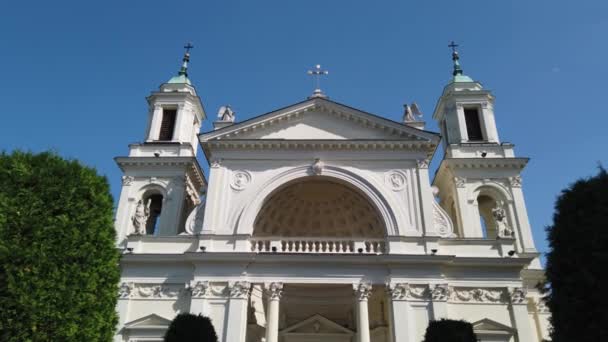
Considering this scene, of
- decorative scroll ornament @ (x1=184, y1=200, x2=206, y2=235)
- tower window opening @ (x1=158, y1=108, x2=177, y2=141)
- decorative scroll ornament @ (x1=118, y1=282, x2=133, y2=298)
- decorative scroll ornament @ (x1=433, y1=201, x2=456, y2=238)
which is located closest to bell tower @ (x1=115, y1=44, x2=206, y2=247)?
tower window opening @ (x1=158, y1=108, x2=177, y2=141)

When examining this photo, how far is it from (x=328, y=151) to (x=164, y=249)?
365 inches

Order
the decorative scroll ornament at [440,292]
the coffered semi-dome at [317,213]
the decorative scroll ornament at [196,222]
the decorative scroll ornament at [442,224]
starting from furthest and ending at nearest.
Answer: the coffered semi-dome at [317,213] < the decorative scroll ornament at [196,222] < the decorative scroll ornament at [442,224] < the decorative scroll ornament at [440,292]

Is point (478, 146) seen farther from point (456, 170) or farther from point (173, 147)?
point (173, 147)

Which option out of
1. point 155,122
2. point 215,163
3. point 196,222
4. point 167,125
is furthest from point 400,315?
point 155,122

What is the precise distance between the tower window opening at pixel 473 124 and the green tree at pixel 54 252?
869 inches

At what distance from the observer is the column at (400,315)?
61.2 feet

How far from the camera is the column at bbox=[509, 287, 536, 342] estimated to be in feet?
62.6

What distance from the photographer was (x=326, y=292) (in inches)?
954

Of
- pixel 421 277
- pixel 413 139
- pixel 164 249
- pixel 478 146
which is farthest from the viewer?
pixel 478 146

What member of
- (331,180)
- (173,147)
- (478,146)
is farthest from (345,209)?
(173,147)

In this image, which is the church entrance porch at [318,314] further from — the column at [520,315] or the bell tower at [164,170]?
the bell tower at [164,170]

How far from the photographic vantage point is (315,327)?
2319 centimetres

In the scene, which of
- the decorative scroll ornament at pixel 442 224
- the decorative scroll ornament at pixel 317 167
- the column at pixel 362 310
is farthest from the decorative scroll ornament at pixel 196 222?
the decorative scroll ornament at pixel 442 224

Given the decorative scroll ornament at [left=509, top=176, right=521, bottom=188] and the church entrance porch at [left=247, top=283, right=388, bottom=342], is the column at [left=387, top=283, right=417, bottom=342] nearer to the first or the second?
the church entrance porch at [left=247, top=283, right=388, bottom=342]
